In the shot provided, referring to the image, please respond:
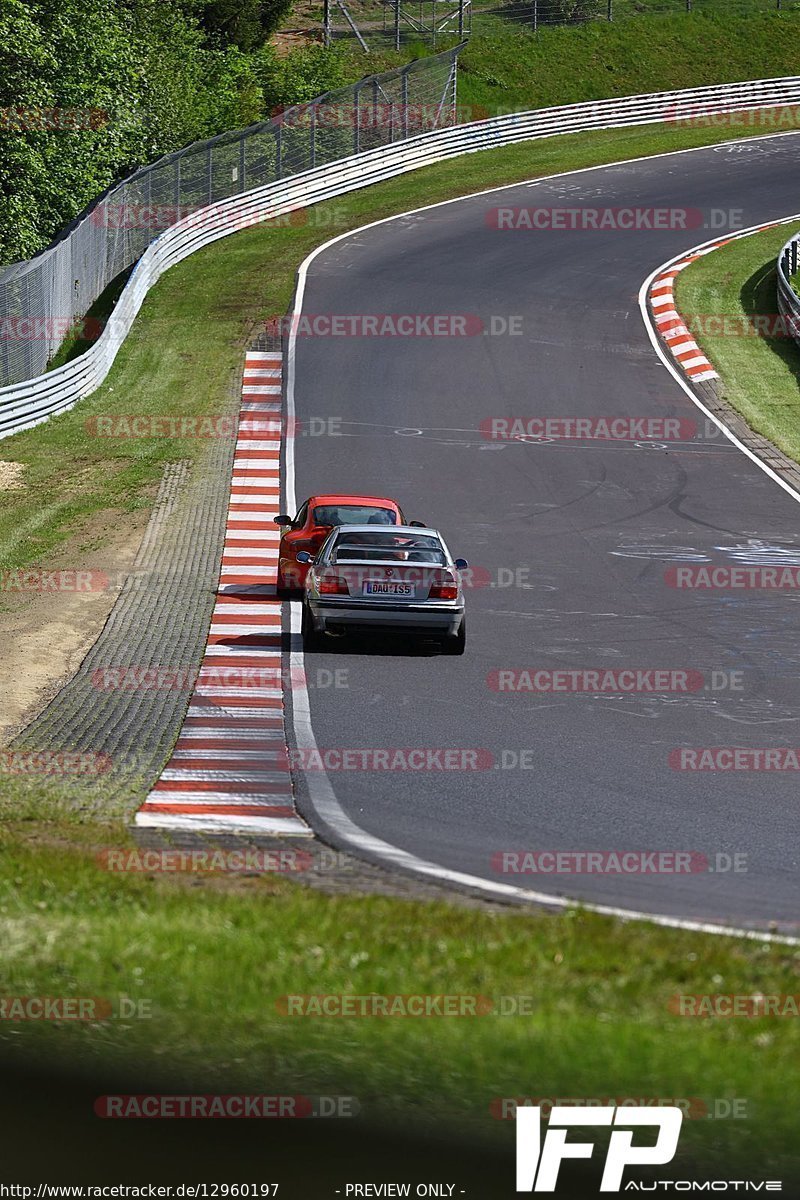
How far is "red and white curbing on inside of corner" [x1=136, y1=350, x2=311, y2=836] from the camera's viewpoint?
9.97 metres

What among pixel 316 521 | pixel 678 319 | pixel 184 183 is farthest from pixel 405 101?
pixel 316 521

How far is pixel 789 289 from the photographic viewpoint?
3841 centimetres

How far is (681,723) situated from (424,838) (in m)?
4.53

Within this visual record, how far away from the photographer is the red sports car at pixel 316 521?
19281 millimetres

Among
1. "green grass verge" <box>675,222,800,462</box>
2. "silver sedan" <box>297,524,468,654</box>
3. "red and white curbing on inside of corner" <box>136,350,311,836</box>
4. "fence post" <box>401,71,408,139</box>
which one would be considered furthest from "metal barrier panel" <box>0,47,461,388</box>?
"silver sedan" <box>297,524,468,654</box>

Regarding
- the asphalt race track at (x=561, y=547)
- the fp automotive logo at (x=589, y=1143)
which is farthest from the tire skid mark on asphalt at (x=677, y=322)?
the fp automotive logo at (x=589, y=1143)

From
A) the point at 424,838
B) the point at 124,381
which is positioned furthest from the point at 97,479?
the point at 424,838

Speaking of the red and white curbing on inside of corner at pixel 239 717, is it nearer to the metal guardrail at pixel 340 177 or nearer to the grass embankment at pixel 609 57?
the metal guardrail at pixel 340 177

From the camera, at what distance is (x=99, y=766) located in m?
11.2

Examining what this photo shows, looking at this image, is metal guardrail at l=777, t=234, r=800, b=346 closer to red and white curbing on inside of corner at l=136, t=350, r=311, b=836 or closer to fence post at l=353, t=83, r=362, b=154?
red and white curbing on inside of corner at l=136, t=350, r=311, b=836

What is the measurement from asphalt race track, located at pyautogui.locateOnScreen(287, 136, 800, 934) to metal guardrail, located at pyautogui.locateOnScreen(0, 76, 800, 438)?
4.32 meters

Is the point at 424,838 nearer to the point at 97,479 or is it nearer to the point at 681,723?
the point at 681,723

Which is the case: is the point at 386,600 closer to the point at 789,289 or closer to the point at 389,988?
the point at 389,988

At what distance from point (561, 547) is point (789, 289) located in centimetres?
1869
